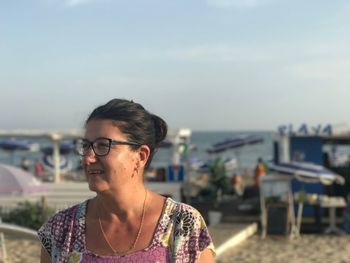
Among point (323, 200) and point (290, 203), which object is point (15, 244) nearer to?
point (290, 203)

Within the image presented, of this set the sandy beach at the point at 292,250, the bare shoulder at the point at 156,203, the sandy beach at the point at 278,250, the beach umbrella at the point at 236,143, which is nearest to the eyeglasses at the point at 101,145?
the bare shoulder at the point at 156,203

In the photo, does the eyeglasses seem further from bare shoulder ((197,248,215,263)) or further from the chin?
bare shoulder ((197,248,215,263))

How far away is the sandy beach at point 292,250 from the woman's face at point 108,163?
293 inches

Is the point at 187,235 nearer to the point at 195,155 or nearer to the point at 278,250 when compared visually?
the point at 278,250

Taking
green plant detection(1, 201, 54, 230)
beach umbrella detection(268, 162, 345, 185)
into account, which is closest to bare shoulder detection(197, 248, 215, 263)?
beach umbrella detection(268, 162, 345, 185)

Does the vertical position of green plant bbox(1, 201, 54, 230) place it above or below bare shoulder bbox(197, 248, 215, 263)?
below

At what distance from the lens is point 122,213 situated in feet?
6.98

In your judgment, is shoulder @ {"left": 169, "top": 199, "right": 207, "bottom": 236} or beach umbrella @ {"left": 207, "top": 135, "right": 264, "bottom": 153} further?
beach umbrella @ {"left": 207, "top": 135, "right": 264, "bottom": 153}

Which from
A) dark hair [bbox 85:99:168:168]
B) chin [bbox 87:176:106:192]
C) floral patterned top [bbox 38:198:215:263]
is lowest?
floral patterned top [bbox 38:198:215:263]

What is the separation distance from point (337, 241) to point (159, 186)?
5.58 m

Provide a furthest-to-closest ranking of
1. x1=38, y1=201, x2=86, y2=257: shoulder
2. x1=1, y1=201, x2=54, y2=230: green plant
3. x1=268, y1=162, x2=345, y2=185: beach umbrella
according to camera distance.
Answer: x1=1, y1=201, x2=54, y2=230: green plant → x1=268, y1=162, x2=345, y2=185: beach umbrella → x1=38, y1=201, x2=86, y2=257: shoulder

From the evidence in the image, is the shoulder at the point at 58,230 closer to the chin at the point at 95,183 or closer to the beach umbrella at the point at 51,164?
the chin at the point at 95,183

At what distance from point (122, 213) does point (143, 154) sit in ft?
0.74

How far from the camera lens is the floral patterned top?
2.04m
